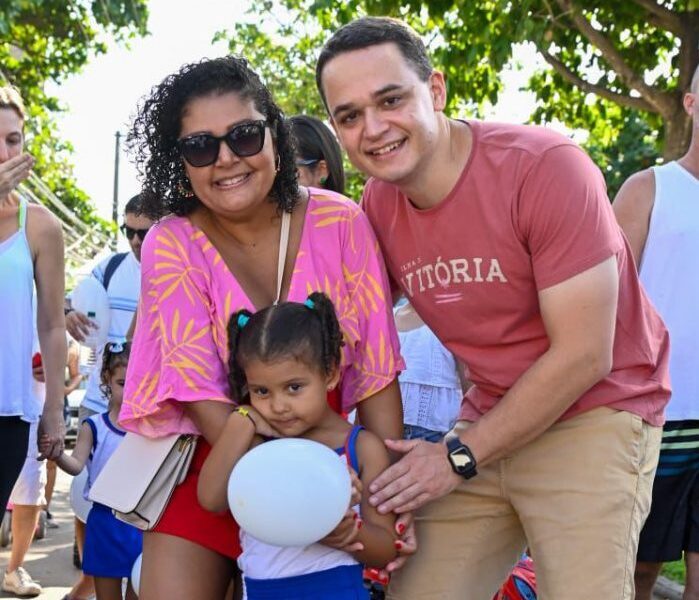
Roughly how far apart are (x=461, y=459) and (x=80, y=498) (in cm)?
413

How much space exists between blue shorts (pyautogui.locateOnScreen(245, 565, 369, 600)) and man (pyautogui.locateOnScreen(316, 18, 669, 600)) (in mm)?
246

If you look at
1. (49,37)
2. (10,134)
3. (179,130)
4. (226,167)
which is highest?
(49,37)

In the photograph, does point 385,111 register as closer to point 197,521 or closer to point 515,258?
point 515,258

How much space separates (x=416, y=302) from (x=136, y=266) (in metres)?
4.07

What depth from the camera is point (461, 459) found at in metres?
3.27

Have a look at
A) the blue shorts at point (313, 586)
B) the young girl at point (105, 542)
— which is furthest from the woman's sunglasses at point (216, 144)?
the young girl at point (105, 542)

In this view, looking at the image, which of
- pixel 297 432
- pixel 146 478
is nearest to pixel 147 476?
pixel 146 478

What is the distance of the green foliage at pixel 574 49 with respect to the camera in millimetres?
9445

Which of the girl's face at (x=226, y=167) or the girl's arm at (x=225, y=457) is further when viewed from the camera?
the girl's face at (x=226, y=167)

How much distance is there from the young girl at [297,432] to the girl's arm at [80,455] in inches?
115

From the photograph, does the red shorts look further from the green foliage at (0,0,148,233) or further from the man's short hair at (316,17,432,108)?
the green foliage at (0,0,148,233)

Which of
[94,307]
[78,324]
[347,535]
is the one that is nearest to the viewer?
[347,535]

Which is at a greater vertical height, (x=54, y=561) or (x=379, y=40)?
(x=379, y=40)

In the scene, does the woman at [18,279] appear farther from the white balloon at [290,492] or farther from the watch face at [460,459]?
the watch face at [460,459]
